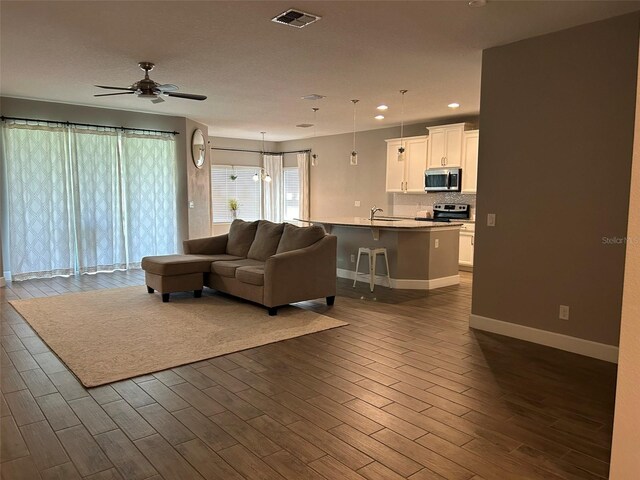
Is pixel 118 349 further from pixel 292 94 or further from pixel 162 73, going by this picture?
pixel 292 94

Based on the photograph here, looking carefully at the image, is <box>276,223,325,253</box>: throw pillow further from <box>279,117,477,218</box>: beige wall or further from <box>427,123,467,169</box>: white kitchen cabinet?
<box>279,117,477,218</box>: beige wall

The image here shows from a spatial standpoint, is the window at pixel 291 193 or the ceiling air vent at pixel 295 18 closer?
the ceiling air vent at pixel 295 18

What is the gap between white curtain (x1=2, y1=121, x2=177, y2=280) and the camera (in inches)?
264

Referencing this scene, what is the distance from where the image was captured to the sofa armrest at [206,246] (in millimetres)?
6418

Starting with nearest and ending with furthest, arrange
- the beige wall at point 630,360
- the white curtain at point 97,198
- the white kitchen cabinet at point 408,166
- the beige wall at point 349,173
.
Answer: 1. the beige wall at point 630,360
2. the white curtain at point 97,198
3. the white kitchen cabinet at point 408,166
4. the beige wall at point 349,173

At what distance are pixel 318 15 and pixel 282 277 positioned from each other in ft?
8.50

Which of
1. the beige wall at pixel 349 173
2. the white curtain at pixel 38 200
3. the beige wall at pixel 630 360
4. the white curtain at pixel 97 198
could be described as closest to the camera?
the beige wall at pixel 630 360

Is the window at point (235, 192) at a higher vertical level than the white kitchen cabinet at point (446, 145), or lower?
lower

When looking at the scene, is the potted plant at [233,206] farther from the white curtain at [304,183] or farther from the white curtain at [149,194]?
the white curtain at [149,194]

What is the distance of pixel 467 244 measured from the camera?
25.7 feet

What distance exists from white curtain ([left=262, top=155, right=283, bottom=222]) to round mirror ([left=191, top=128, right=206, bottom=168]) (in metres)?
3.11

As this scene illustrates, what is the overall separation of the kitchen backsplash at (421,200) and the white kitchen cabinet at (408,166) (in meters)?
0.35

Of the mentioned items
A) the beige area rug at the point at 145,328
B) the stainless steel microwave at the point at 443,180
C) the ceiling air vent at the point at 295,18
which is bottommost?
the beige area rug at the point at 145,328

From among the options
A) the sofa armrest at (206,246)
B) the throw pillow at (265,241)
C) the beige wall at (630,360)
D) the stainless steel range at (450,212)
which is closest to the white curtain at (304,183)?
the stainless steel range at (450,212)
